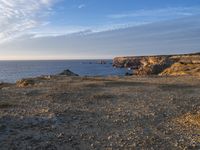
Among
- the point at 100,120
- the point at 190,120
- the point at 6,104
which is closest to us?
the point at 190,120

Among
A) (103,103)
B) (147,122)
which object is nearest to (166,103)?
(103,103)

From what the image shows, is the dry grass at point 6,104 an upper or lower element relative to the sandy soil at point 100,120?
upper

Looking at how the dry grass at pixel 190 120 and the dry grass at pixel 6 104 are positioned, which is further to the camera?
the dry grass at pixel 6 104

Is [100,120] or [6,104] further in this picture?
[6,104]

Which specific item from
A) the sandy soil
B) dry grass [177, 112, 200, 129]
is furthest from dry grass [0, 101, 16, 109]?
dry grass [177, 112, 200, 129]

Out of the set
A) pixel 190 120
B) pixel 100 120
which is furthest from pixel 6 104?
pixel 190 120

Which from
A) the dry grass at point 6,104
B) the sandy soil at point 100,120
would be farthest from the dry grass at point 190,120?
the dry grass at point 6,104

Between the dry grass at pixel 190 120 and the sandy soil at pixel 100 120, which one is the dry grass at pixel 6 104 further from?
the dry grass at pixel 190 120

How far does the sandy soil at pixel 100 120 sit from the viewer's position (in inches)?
690

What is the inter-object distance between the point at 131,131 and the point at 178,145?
3.12 m

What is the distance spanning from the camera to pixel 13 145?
55.6 feet

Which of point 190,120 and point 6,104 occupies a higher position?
point 6,104

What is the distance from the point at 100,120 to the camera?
22172mm

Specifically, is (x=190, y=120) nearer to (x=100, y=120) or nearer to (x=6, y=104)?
(x=100, y=120)
